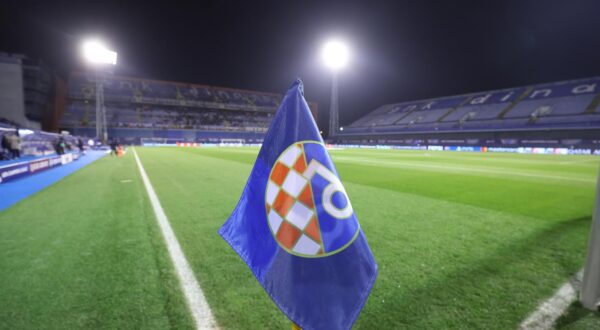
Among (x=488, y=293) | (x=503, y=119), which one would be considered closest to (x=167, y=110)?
(x=503, y=119)

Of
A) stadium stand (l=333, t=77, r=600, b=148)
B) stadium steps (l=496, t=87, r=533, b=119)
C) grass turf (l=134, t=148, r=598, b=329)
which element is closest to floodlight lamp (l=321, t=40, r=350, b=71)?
stadium stand (l=333, t=77, r=600, b=148)

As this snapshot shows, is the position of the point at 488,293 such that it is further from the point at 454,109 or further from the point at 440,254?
the point at 454,109

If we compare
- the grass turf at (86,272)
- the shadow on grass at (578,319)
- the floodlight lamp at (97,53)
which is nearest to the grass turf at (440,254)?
the shadow on grass at (578,319)

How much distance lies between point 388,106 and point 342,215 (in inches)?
2981

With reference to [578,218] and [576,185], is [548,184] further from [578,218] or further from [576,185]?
[578,218]

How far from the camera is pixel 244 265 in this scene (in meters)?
2.97

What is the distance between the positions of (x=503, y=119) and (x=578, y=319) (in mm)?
51087

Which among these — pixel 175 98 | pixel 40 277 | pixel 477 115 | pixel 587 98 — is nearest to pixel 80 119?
pixel 175 98

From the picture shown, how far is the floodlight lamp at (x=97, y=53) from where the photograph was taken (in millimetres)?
31078

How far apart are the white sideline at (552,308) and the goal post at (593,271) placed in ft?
0.38

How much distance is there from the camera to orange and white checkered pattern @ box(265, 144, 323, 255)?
1595mm

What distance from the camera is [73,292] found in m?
2.38

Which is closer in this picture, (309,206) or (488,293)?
(309,206)

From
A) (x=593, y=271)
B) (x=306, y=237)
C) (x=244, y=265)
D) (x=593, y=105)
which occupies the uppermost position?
(x=593, y=105)
